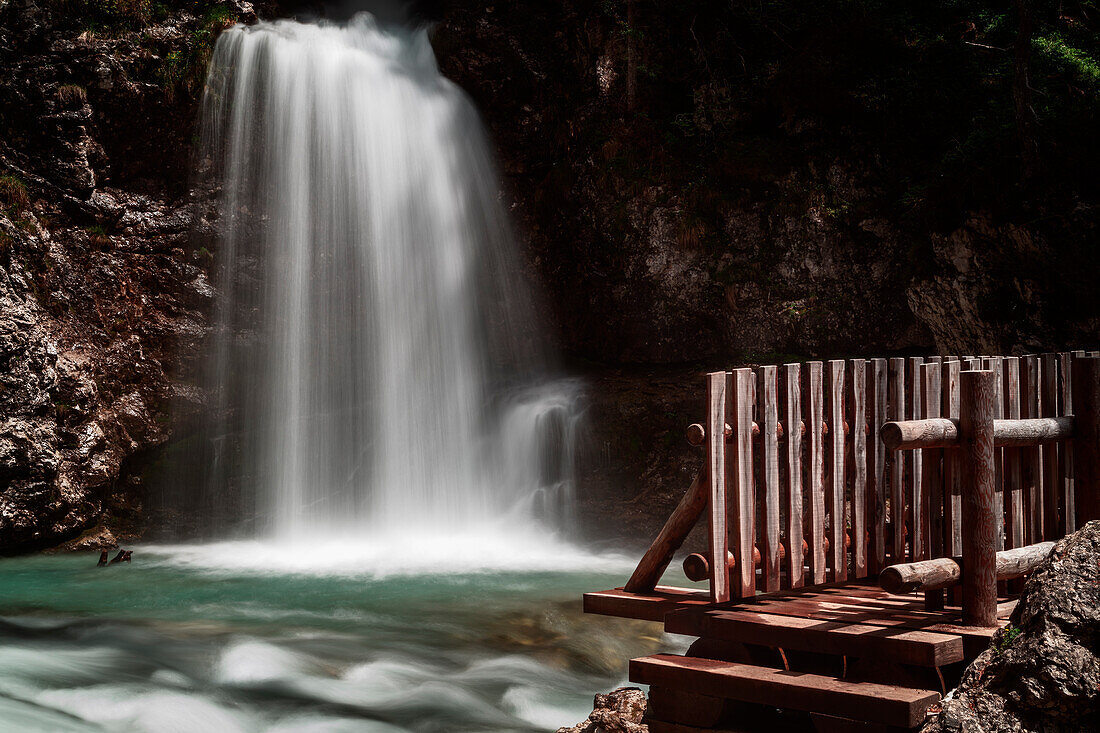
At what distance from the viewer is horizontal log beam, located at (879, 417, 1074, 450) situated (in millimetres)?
3795

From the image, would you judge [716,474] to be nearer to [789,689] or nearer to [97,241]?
[789,689]

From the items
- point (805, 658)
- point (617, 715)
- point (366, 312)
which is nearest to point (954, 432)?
point (805, 658)

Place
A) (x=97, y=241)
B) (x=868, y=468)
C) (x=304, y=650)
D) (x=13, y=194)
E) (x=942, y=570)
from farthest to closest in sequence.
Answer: (x=97, y=241) → (x=13, y=194) → (x=304, y=650) → (x=868, y=468) → (x=942, y=570)

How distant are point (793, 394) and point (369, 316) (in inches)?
389

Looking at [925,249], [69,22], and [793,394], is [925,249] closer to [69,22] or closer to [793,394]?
[793,394]

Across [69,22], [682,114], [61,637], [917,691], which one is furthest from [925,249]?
[69,22]

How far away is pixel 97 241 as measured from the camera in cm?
1267

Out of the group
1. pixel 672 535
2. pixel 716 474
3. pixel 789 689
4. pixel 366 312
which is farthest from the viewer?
pixel 366 312

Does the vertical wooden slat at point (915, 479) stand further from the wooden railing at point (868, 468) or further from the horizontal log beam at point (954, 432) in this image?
the horizontal log beam at point (954, 432)

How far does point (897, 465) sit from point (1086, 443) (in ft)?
3.03

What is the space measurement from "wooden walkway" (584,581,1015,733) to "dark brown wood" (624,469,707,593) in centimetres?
11

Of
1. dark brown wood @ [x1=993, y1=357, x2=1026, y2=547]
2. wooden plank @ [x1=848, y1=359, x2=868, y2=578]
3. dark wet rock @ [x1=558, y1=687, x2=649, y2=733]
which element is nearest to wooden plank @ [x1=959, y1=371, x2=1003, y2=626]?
dark brown wood @ [x1=993, y1=357, x2=1026, y2=547]

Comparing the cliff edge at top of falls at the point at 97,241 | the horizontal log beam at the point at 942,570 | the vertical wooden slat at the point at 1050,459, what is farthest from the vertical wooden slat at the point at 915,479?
the cliff edge at top of falls at the point at 97,241

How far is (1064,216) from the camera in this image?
10102 millimetres
